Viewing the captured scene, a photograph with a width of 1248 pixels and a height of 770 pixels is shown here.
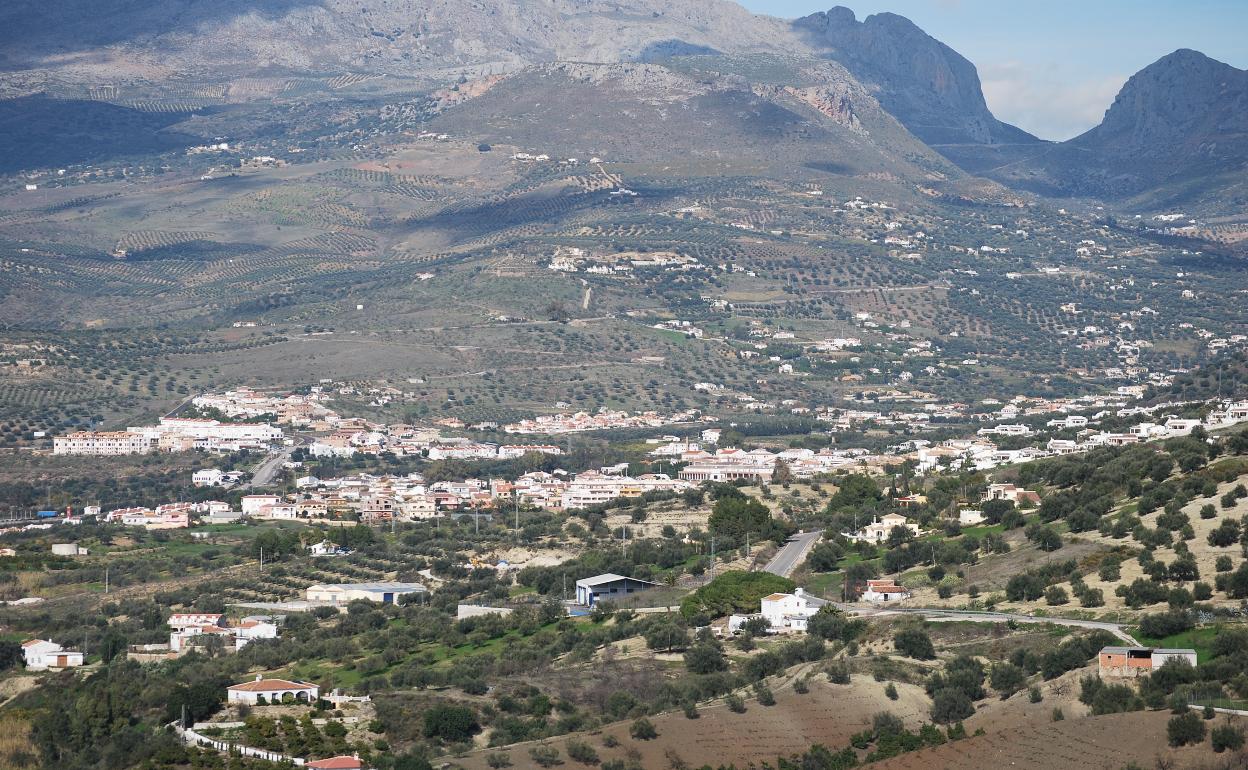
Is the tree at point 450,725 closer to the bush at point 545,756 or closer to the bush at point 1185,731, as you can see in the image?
the bush at point 545,756

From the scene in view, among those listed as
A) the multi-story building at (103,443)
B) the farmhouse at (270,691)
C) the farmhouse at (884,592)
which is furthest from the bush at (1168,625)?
the multi-story building at (103,443)

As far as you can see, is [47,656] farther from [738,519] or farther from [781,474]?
[781,474]

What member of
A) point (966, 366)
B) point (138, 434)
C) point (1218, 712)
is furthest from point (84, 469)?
point (1218, 712)

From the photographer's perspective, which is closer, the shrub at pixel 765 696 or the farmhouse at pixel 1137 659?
the farmhouse at pixel 1137 659

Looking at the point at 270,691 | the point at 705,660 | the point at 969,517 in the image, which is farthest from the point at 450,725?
the point at 969,517

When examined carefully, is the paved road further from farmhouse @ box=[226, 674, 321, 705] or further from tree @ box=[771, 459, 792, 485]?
farmhouse @ box=[226, 674, 321, 705]

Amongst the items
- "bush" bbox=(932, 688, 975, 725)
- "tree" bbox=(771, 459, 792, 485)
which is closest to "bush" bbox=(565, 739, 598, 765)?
"bush" bbox=(932, 688, 975, 725)
